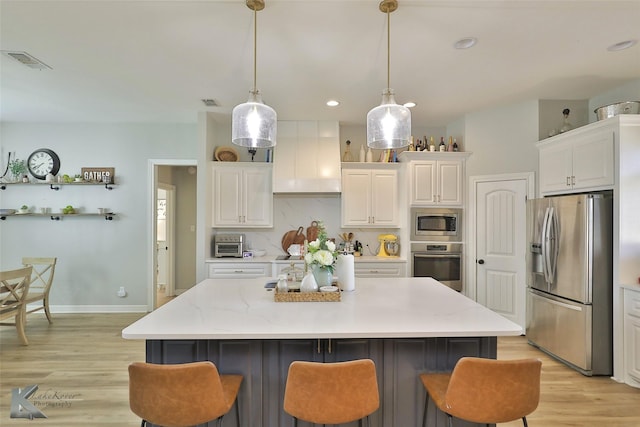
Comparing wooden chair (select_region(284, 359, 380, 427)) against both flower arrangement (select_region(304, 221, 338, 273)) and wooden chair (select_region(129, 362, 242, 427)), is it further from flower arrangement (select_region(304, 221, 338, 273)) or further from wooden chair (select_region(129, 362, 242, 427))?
flower arrangement (select_region(304, 221, 338, 273))

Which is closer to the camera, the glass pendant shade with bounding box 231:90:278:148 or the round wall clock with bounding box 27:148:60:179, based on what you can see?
the glass pendant shade with bounding box 231:90:278:148

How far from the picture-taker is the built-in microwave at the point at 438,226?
166 inches

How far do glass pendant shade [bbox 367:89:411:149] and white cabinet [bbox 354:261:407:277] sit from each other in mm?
2387

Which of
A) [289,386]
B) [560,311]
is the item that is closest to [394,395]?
[289,386]

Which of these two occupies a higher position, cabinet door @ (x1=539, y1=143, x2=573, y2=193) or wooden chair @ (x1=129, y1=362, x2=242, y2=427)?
cabinet door @ (x1=539, y1=143, x2=573, y2=193)

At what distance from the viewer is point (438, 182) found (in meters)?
Answer: 4.21

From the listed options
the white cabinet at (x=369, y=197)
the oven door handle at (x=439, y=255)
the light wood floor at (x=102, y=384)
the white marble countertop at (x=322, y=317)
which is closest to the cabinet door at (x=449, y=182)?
the white cabinet at (x=369, y=197)

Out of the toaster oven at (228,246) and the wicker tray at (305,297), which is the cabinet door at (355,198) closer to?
the toaster oven at (228,246)

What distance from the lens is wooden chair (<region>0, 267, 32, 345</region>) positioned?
10.9ft

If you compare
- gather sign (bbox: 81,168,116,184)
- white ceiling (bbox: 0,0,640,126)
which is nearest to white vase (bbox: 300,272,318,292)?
white ceiling (bbox: 0,0,640,126)

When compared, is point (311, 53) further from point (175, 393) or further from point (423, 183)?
point (175, 393)

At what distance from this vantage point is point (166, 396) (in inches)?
53.9

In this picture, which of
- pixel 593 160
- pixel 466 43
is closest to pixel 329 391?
pixel 466 43

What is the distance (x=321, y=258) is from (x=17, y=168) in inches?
195
